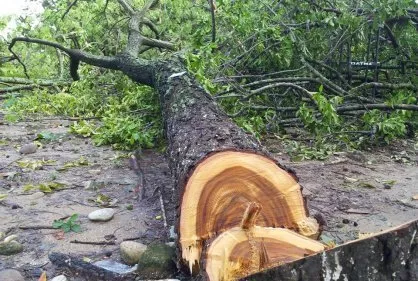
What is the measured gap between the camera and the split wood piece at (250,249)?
1704mm

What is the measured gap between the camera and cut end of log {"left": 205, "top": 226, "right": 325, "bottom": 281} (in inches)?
67.1

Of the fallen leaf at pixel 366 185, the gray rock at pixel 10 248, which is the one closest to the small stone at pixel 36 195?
the gray rock at pixel 10 248

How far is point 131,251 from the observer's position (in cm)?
229

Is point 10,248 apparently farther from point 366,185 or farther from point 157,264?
point 366,185

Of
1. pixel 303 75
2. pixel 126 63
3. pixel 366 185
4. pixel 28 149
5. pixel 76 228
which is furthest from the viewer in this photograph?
pixel 126 63

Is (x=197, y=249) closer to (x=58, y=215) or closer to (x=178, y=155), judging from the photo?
(x=178, y=155)

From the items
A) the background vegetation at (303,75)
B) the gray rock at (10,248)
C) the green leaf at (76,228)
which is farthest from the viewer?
the background vegetation at (303,75)

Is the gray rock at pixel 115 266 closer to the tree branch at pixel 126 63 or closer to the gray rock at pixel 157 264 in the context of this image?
the gray rock at pixel 157 264

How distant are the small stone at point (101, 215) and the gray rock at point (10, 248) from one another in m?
0.46

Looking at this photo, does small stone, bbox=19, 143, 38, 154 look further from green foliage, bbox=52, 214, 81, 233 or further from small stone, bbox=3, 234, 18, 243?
small stone, bbox=3, 234, 18, 243

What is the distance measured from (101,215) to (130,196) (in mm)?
428

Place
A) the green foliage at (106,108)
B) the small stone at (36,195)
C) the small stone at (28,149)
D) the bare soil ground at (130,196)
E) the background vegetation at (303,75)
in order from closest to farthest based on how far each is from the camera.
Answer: the bare soil ground at (130,196)
the small stone at (36,195)
the background vegetation at (303,75)
the small stone at (28,149)
the green foliage at (106,108)

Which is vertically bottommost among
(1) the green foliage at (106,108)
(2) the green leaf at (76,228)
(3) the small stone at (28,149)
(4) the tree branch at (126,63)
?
(2) the green leaf at (76,228)

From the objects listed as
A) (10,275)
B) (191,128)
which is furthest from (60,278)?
(191,128)
